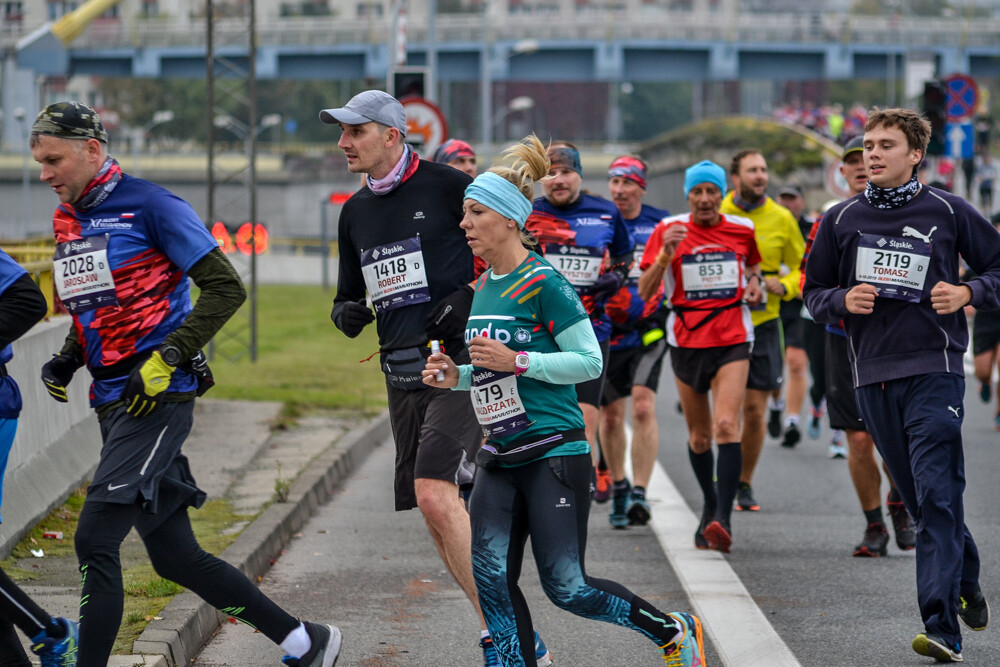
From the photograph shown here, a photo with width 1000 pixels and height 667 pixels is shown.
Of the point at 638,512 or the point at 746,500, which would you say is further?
the point at 746,500

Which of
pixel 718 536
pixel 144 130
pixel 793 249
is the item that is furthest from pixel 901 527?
pixel 144 130

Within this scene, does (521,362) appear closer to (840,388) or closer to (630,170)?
(840,388)

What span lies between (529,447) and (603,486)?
506 centimetres

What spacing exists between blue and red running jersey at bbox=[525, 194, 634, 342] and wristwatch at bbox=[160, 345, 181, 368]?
374 cm

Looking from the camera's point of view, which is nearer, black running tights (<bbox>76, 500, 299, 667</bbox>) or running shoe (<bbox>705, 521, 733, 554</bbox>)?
black running tights (<bbox>76, 500, 299, 667</bbox>)

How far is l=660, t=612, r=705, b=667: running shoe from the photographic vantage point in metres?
5.09

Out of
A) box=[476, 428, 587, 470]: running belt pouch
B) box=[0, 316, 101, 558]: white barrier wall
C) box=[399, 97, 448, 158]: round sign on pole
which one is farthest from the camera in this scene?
box=[399, 97, 448, 158]: round sign on pole

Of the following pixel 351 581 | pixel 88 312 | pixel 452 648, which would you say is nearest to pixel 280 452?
pixel 351 581

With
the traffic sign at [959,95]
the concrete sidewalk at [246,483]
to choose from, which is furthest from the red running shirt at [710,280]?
the traffic sign at [959,95]

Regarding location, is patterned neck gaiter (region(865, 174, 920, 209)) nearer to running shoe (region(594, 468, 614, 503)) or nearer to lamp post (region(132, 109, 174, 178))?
running shoe (region(594, 468, 614, 503))

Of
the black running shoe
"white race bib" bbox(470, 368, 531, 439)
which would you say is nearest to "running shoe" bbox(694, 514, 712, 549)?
the black running shoe

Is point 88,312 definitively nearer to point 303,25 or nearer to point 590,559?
point 590,559

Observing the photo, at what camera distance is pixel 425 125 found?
52.6 feet

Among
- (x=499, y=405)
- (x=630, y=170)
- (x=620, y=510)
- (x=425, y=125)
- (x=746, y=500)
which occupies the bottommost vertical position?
(x=746, y=500)
